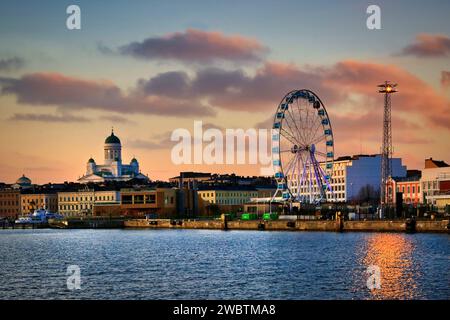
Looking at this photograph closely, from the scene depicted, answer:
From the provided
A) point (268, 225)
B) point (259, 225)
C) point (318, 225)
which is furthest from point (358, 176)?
point (318, 225)

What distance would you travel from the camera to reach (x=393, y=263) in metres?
58.0

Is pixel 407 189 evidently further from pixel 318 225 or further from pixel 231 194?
pixel 231 194

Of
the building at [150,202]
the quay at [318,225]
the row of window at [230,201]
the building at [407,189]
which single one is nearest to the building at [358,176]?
the building at [407,189]

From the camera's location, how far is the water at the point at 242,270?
148 feet

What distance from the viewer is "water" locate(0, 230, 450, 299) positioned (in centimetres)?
4509

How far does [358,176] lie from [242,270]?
116m

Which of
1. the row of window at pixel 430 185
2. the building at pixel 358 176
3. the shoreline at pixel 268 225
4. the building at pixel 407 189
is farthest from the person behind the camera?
the building at pixel 358 176

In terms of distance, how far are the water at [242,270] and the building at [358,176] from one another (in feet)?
265

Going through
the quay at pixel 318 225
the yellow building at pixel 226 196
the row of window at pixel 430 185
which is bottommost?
the quay at pixel 318 225

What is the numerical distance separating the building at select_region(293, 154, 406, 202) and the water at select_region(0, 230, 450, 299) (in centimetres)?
8090

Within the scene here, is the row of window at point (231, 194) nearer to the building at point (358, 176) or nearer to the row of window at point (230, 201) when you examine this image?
the row of window at point (230, 201)

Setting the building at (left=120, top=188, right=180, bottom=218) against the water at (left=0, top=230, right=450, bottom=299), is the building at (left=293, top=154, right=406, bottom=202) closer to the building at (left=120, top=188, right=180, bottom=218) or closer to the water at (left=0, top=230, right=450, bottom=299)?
the building at (left=120, top=188, right=180, bottom=218)

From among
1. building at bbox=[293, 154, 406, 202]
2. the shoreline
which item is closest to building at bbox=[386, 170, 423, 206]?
building at bbox=[293, 154, 406, 202]
